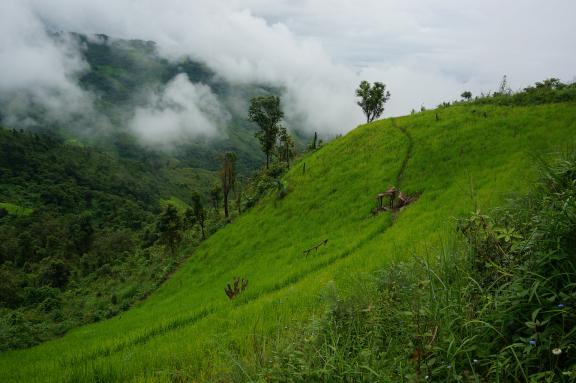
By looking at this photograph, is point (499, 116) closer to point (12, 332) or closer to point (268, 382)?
point (268, 382)

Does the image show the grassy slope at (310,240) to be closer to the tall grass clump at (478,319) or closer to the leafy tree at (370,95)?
the tall grass clump at (478,319)

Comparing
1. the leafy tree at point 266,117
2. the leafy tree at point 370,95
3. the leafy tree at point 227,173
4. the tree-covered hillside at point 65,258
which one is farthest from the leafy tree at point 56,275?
the leafy tree at point 370,95

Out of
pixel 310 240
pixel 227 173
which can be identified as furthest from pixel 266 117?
pixel 310 240

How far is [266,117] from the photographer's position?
229 ft

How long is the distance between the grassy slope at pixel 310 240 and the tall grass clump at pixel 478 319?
1.65 m

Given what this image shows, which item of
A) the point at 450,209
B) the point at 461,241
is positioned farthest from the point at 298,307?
the point at 450,209

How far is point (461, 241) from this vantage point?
5484mm


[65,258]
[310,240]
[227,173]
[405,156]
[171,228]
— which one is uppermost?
[227,173]

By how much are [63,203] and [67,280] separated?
123m

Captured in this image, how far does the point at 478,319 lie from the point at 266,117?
68399 millimetres

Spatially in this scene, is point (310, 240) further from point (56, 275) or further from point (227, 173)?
point (56, 275)

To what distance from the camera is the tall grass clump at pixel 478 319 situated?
3.03 metres

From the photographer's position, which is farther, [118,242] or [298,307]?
[118,242]

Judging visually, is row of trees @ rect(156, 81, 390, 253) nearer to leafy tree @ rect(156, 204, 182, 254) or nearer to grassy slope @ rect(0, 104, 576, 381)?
leafy tree @ rect(156, 204, 182, 254)
